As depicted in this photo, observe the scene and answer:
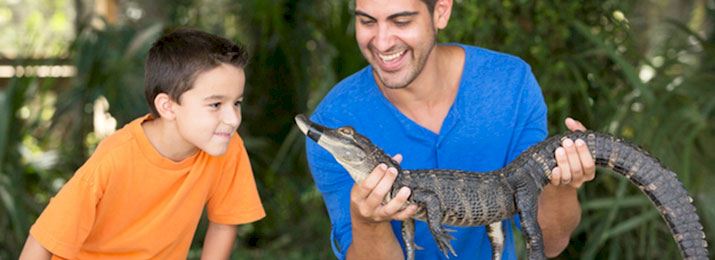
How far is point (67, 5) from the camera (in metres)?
8.27

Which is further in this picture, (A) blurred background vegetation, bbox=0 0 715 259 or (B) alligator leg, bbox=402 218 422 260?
(A) blurred background vegetation, bbox=0 0 715 259

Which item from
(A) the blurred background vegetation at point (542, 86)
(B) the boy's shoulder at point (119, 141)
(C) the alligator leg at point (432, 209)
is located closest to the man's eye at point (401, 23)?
(C) the alligator leg at point (432, 209)

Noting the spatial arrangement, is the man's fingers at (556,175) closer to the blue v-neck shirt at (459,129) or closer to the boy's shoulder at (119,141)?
the blue v-neck shirt at (459,129)

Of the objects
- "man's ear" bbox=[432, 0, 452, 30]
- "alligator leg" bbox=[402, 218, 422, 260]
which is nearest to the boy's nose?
"alligator leg" bbox=[402, 218, 422, 260]

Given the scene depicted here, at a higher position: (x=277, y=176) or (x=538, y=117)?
(x=538, y=117)

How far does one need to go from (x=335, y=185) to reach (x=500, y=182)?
27.8 inches

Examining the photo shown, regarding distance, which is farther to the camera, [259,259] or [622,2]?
[259,259]

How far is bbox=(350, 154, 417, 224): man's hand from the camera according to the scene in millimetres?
1816

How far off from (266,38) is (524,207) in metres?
3.56

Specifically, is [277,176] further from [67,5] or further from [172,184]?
[67,5]

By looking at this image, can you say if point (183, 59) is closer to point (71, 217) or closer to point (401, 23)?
point (71, 217)

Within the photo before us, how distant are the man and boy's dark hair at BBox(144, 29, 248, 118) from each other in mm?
382

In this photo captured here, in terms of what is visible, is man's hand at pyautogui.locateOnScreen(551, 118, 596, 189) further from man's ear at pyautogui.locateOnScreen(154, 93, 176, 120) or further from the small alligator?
man's ear at pyautogui.locateOnScreen(154, 93, 176, 120)

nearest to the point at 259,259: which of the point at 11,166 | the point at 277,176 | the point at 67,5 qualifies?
the point at 277,176
